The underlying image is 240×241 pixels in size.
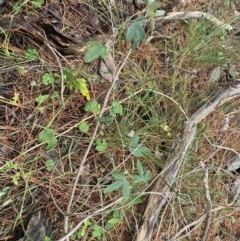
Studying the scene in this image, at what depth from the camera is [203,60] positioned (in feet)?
6.61

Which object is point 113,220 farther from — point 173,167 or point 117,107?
point 117,107

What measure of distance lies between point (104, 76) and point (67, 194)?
59 centimetres

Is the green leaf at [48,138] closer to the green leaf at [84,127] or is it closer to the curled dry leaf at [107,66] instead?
the green leaf at [84,127]

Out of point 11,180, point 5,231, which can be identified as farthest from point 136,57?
point 5,231

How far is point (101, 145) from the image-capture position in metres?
1.69

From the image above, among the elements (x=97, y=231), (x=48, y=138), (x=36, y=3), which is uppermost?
(x=36, y=3)

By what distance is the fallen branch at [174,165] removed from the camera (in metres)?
1.74

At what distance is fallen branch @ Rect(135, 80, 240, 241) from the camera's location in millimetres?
1737

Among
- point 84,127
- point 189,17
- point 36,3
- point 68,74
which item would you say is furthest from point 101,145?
point 189,17

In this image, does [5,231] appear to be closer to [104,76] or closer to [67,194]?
[67,194]

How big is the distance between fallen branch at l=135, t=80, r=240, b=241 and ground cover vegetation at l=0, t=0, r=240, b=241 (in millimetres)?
36

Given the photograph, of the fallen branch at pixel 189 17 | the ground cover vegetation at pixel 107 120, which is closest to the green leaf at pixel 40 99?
the ground cover vegetation at pixel 107 120

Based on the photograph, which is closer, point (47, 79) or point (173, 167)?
point (47, 79)

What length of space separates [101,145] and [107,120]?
0.62ft
